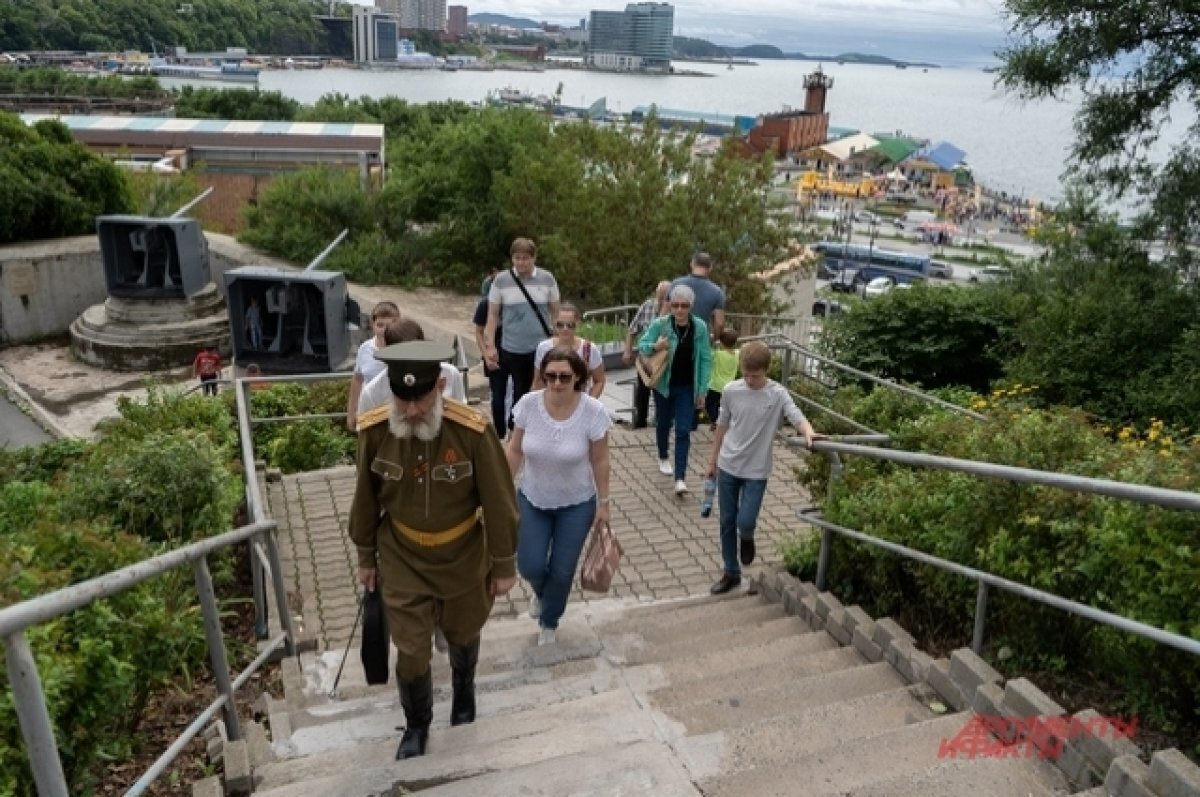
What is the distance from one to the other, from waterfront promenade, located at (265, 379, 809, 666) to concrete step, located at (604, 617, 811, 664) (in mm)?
462

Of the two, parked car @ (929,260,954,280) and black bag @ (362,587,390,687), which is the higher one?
black bag @ (362,587,390,687)

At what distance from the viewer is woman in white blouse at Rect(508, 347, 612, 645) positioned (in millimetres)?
4176

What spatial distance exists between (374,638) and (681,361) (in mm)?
3564

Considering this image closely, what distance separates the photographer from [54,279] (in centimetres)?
1984

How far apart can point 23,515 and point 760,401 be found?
427 centimetres

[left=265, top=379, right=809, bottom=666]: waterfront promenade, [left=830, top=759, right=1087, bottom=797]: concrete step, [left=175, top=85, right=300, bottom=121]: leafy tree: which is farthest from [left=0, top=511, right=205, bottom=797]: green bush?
[left=175, top=85, right=300, bottom=121]: leafy tree

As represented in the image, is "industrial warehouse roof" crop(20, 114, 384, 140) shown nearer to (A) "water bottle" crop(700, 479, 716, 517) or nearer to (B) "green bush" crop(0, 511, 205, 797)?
(A) "water bottle" crop(700, 479, 716, 517)

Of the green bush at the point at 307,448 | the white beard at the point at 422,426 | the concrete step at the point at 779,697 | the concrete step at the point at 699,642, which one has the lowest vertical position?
the green bush at the point at 307,448

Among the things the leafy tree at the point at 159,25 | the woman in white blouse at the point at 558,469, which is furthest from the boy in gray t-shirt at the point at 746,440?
the leafy tree at the point at 159,25

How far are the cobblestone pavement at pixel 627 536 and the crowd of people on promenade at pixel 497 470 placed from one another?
51 centimetres

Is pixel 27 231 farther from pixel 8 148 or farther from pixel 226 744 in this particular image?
pixel 226 744

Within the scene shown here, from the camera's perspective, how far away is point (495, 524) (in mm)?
3422

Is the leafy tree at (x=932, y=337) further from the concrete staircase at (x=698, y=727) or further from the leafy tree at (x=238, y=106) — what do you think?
the leafy tree at (x=238, y=106)

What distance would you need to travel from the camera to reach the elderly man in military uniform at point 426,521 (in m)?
3.30
